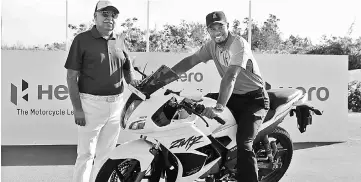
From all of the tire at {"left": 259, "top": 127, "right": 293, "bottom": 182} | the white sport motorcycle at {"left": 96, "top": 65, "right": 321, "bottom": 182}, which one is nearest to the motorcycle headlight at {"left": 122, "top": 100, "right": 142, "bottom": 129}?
the white sport motorcycle at {"left": 96, "top": 65, "right": 321, "bottom": 182}

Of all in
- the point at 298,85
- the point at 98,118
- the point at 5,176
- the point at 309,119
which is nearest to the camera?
the point at 98,118

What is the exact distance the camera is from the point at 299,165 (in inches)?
271

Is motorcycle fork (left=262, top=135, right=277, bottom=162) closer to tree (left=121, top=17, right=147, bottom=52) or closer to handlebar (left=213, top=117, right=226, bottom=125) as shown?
handlebar (left=213, top=117, right=226, bottom=125)

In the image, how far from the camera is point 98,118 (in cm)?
479

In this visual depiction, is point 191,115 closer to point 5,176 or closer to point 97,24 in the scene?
point 97,24

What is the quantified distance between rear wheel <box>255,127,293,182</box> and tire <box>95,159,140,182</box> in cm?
139

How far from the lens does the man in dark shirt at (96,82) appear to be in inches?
183

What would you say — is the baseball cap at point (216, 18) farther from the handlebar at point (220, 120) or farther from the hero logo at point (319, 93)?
Answer: the hero logo at point (319, 93)

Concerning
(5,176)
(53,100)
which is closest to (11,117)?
(53,100)

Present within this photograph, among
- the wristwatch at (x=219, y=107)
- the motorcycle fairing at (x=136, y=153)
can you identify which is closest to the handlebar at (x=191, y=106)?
the wristwatch at (x=219, y=107)

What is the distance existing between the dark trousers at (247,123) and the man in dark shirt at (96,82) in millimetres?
1039

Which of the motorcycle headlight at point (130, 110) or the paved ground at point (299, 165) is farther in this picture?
the paved ground at point (299, 165)

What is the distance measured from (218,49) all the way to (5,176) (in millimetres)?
3102

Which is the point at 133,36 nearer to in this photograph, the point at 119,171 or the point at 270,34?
the point at 270,34
